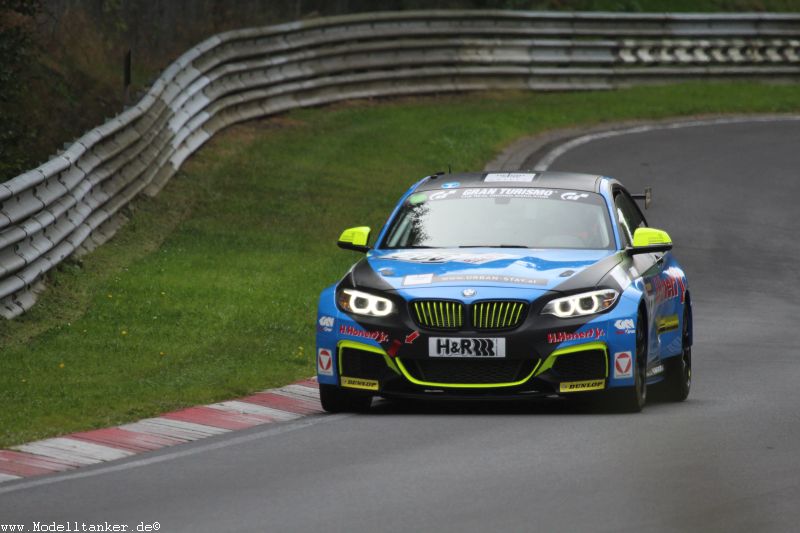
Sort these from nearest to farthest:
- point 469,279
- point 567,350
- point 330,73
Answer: point 567,350 < point 469,279 < point 330,73

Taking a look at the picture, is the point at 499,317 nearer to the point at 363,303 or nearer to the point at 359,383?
the point at 363,303

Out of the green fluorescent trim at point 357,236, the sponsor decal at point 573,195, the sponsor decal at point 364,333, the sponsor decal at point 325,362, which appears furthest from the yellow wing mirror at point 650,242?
the sponsor decal at point 325,362

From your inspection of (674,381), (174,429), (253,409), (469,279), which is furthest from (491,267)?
(174,429)

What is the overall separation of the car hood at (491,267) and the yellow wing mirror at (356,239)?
15 cm

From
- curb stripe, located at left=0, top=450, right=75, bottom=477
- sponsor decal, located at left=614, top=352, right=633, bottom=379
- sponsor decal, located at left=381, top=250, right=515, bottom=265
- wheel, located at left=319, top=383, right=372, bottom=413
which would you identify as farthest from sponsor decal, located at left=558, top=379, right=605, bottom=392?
curb stripe, located at left=0, top=450, right=75, bottom=477

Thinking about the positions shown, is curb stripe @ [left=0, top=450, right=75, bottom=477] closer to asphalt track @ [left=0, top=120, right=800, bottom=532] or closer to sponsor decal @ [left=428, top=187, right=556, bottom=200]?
asphalt track @ [left=0, top=120, right=800, bottom=532]

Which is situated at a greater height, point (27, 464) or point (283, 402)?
point (27, 464)

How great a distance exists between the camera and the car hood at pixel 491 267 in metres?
11.3

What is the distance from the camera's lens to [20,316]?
1504 cm

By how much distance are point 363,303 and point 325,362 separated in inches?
17.6

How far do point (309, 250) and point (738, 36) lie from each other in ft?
60.3

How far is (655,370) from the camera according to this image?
1220 cm

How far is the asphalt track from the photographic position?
308 inches

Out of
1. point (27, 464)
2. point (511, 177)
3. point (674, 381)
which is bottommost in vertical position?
point (674, 381)
